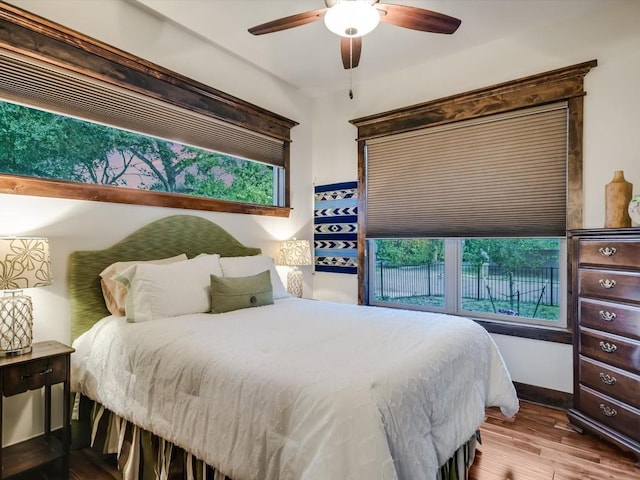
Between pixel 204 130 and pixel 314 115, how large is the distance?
63.9 inches

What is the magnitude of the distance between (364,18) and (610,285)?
216cm

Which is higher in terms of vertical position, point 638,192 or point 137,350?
point 638,192

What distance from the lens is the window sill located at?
9.27 feet

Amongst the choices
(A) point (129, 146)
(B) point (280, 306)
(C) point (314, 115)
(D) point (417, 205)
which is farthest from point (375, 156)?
(A) point (129, 146)

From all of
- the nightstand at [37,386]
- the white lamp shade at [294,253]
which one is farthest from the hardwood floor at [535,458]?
the white lamp shade at [294,253]

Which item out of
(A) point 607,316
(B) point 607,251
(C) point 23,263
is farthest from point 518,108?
(C) point 23,263

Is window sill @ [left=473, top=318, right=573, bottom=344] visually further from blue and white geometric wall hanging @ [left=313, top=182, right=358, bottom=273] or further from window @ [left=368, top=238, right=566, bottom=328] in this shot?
blue and white geometric wall hanging @ [left=313, top=182, right=358, bottom=273]

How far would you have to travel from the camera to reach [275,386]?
1.33 metres

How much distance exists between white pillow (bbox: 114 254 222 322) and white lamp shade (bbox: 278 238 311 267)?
1194mm

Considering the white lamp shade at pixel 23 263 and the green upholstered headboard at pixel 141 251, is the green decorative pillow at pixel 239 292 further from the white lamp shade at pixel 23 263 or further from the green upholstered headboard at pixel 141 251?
the white lamp shade at pixel 23 263

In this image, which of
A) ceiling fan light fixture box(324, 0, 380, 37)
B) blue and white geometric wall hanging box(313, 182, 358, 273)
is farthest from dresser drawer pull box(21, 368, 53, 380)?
blue and white geometric wall hanging box(313, 182, 358, 273)

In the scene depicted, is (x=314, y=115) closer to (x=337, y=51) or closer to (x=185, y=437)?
(x=337, y=51)

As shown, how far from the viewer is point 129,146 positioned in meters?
2.77

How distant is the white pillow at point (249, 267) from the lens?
2.81 metres
